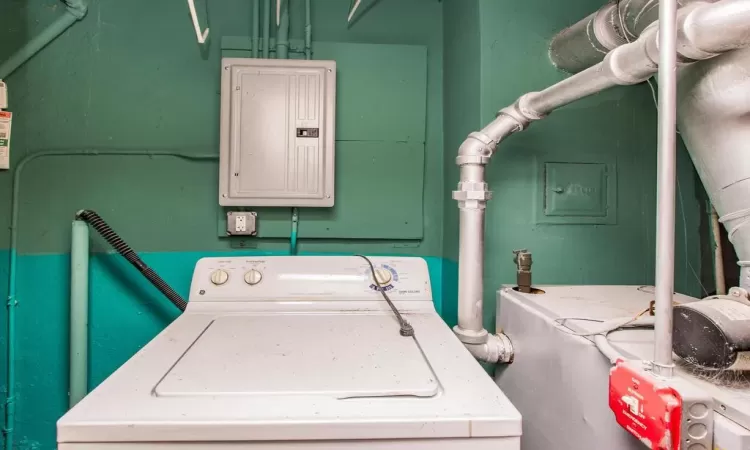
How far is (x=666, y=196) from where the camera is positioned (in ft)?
1.81

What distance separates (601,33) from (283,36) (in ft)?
3.42

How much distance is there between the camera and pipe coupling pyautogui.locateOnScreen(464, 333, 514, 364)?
3.48 ft

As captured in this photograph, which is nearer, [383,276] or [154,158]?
[383,276]

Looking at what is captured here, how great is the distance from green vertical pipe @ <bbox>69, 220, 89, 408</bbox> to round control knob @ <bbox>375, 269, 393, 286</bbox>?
3.31 ft

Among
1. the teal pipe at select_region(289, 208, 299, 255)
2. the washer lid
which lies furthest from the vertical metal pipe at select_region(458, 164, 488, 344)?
the teal pipe at select_region(289, 208, 299, 255)

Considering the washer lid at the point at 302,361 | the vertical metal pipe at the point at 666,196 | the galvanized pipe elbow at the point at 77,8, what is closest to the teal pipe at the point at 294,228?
the washer lid at the point at 302,361

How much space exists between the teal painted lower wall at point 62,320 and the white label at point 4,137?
32 centimetres

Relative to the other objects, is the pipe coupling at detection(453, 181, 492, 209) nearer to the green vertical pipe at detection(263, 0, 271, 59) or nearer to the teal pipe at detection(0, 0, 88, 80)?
the green vertical pipe at detection(263, 0, 271, 59)

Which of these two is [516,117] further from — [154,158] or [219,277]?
[154,158]

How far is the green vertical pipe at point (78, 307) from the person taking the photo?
1347 mm

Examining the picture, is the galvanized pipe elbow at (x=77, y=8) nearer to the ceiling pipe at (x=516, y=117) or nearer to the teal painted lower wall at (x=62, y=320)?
the teal painted lower wall at (x=62, y=320)

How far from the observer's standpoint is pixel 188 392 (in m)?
0.65

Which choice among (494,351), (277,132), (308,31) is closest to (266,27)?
(308,31)

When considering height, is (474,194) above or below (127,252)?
above
